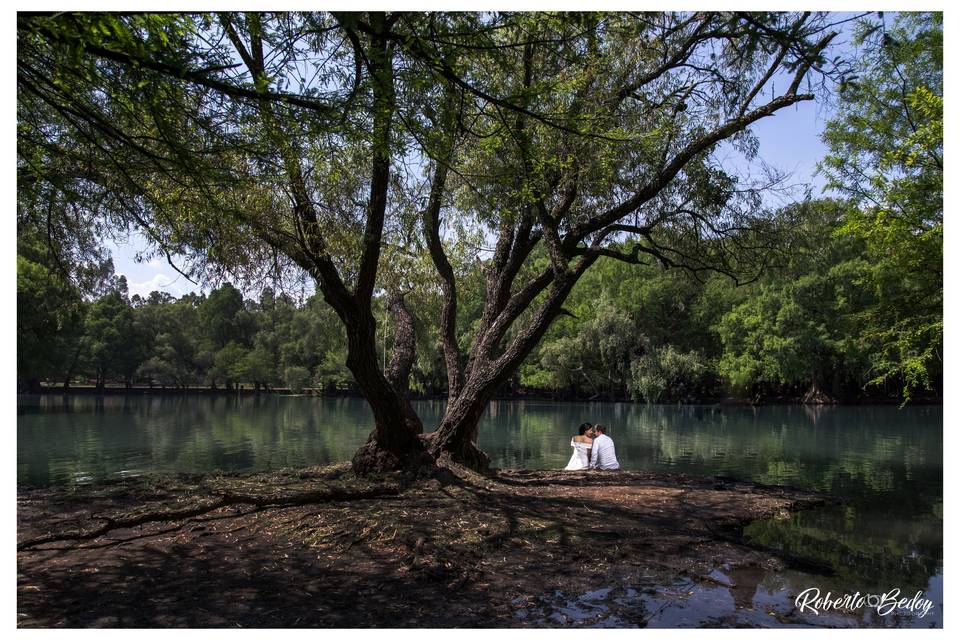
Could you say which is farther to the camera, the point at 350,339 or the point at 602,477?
the point at 602,477

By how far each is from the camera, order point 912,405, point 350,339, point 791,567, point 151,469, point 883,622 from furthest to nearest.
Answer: point 912,405
point 151,469
point 350,339
point 791,567
point 883,622

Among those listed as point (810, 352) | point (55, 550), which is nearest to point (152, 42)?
point (55, 550)

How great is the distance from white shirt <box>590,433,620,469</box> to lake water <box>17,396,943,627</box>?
6.91ft

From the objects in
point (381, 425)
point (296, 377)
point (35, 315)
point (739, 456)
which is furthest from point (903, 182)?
point (296, 377)

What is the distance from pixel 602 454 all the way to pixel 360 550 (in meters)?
7.89

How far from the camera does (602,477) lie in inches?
462

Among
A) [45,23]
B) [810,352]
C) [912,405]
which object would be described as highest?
[45,23]

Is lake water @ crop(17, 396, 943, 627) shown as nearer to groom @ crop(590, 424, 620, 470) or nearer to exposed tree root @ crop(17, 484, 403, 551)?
groom @ crop(590, 424, 620, 470)

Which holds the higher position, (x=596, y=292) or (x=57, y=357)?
(x=596, y=292)

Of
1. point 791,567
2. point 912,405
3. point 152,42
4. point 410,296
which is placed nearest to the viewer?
Answer: point 152,42

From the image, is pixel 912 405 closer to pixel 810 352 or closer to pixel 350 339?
pixel 810 352

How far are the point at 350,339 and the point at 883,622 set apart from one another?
6.96m

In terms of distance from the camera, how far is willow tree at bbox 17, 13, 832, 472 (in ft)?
15.9
